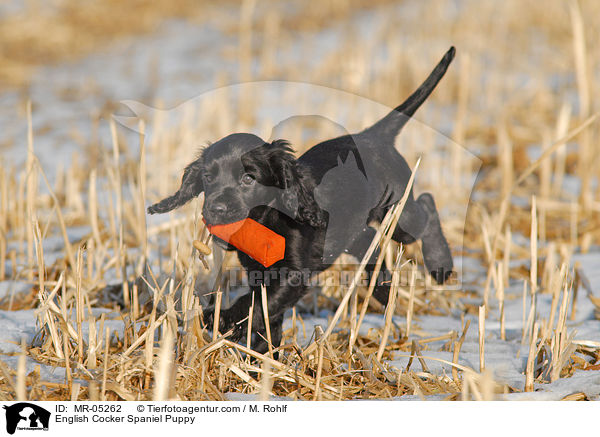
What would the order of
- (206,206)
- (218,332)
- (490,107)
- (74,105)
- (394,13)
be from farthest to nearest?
(394,13) → (74,105) → (490,107) → (218,332) → (206,206)

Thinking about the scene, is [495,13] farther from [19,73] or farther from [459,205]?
[19,73]

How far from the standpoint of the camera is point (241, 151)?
2338 mm

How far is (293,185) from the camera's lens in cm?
251

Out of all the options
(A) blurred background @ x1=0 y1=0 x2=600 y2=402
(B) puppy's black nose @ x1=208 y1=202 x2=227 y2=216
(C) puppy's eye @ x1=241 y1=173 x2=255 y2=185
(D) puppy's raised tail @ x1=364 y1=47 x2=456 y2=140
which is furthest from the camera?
(A) blurred background @ x1=0 y1=0 x2=600 y2=402

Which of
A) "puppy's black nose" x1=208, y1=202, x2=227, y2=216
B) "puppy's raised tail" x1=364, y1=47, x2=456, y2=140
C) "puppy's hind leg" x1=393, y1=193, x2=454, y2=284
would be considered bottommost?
"puppy's hind leg" x1=393, y1=193, x2=454, y2=284

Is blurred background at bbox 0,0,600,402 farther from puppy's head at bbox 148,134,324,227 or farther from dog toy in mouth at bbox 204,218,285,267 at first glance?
dog toy in mouth at bbox 204,218,285,267

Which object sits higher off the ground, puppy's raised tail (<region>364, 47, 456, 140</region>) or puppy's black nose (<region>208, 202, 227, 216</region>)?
puppy's raised tail (<region>364, 47, 456, 140</region>)

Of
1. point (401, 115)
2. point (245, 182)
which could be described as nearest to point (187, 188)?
point (245, 182)

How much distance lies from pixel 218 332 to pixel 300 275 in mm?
433

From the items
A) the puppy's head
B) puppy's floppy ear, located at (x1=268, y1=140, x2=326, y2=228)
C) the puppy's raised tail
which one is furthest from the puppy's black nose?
the puppy's raised tail
